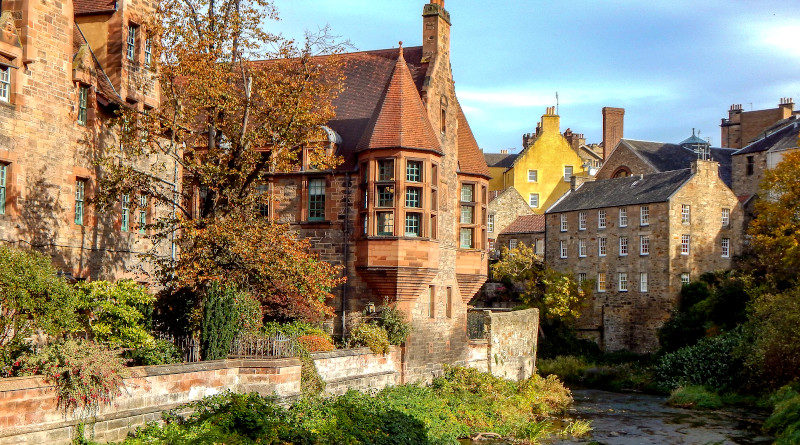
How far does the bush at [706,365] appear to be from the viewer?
41812mm

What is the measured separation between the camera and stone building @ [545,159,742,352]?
5250 centimetres

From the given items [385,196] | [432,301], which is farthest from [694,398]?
[385,196]

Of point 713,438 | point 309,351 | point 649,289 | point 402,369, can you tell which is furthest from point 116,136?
point 649,289

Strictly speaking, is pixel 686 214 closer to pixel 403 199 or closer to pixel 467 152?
pixel 467 152

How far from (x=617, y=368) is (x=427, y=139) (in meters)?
25.2

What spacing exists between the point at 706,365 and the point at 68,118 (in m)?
32.5

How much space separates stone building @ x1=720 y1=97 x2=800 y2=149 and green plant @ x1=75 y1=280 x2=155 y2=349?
5750 centimetres

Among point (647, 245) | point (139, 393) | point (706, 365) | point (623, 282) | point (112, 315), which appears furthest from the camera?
point (623, 282)

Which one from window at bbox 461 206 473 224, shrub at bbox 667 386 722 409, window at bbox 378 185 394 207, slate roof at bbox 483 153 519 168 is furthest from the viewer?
slate roof at bbox 483 153 519 168

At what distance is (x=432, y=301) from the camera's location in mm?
31375

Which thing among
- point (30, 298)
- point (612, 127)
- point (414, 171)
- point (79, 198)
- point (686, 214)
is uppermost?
point (612, 127)

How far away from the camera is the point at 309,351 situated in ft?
83.6

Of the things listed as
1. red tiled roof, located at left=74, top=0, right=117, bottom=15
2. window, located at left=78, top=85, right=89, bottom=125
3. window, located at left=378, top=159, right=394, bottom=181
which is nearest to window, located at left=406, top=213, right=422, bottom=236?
window, located at left=378, top=159, right=394, bottom=181

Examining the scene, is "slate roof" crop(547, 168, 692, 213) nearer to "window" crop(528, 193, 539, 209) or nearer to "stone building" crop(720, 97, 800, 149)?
"window" crop(528, 193, 539, 209)
